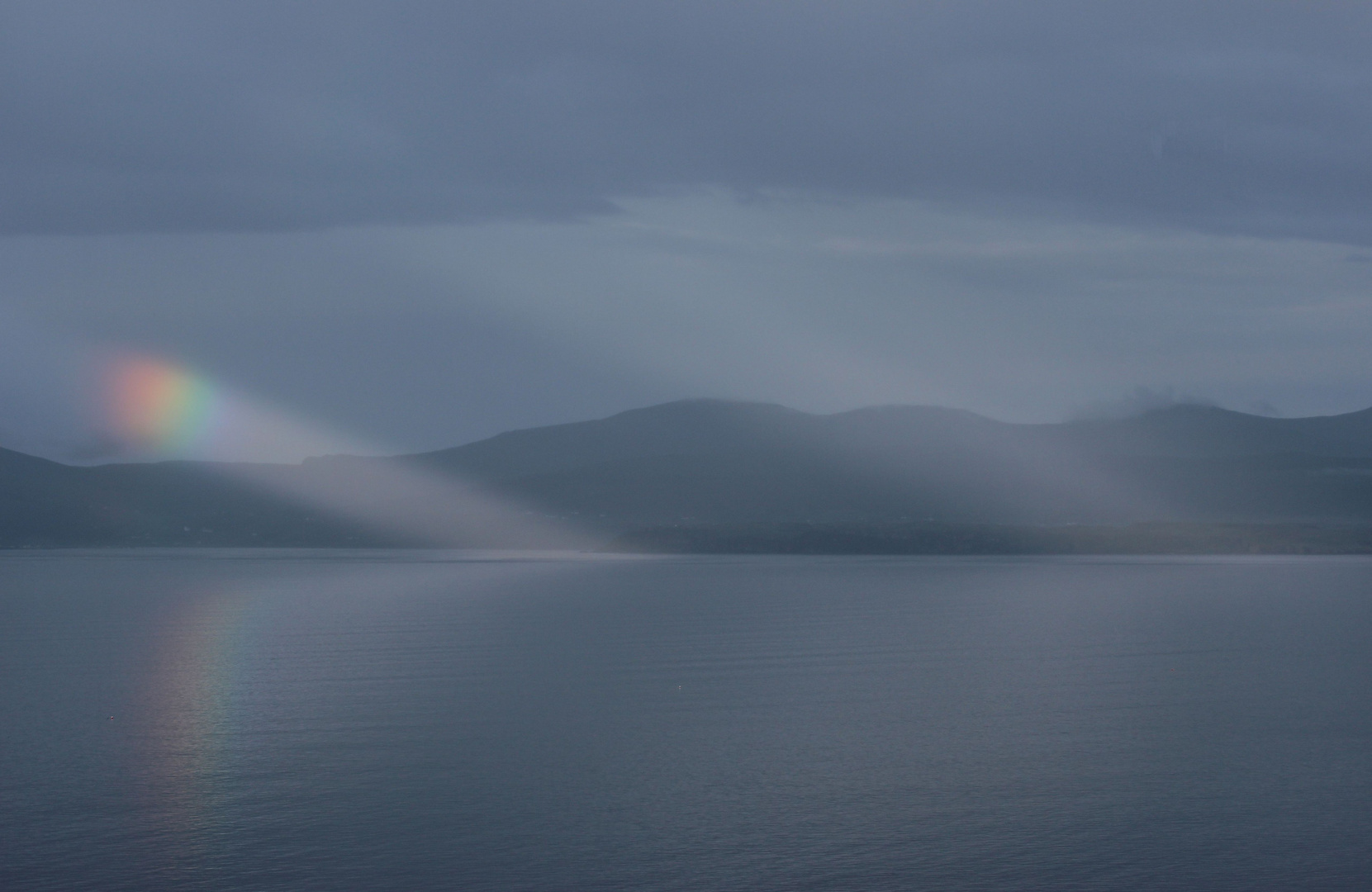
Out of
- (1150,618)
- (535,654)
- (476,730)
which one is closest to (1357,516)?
(1150,618)

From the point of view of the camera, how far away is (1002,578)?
97.1m

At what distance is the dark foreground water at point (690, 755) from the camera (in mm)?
18438

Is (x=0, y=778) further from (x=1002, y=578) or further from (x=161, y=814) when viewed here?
(x=1002, y=578)

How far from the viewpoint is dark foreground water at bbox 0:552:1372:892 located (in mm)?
18438

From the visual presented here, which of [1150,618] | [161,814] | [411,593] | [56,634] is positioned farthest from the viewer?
[411,593]

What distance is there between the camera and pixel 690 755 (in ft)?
83.0

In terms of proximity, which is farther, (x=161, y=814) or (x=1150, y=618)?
(x=1150, y=618)

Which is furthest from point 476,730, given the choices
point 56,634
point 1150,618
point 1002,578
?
point 1002,578

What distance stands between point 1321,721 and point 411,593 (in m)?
55.3

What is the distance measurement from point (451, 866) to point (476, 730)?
9.78 meters

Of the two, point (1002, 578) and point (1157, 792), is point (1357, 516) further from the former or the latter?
point (1157, 792)

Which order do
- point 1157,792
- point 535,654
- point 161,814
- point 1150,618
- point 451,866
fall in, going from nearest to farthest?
point 451,866
point 161,814
point 1157,792
point 535,654
point 1150,618

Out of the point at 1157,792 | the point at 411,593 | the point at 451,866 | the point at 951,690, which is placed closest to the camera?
the point at 451,866

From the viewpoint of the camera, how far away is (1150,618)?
56625mm
